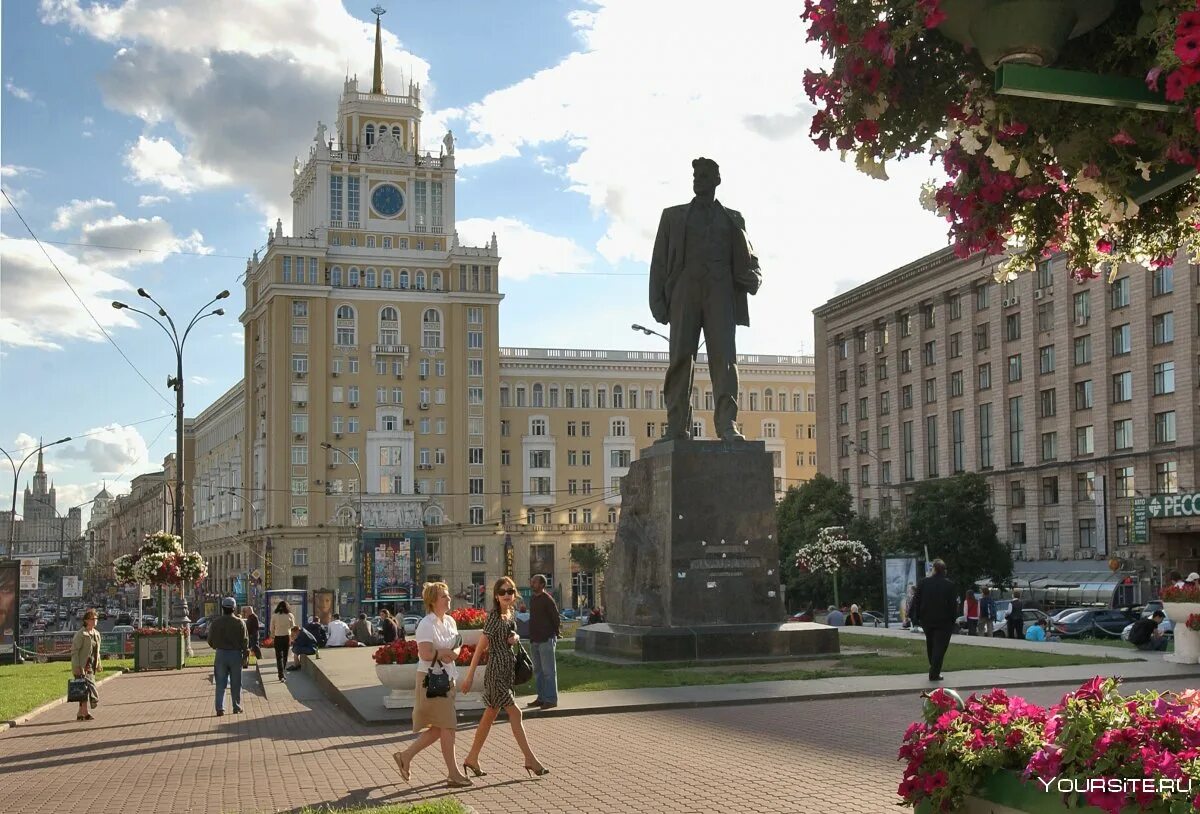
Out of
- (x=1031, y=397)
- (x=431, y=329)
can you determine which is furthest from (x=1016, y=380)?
(x=431, y=329)

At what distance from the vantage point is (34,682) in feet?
88.0

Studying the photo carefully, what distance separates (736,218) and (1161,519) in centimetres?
4505

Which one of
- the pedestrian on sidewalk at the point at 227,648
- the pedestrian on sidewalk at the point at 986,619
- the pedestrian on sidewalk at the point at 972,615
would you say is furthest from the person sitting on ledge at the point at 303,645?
the pedestrian on sidewalk at the point at 986,619

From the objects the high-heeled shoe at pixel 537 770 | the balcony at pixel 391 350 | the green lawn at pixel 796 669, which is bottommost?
the green lawn at pixel 796 669

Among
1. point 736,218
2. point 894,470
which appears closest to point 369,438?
point 894,470

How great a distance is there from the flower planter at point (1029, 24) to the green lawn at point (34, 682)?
17.9 metres

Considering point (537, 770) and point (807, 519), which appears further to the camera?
point (807, 519)

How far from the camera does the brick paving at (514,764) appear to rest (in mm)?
10180

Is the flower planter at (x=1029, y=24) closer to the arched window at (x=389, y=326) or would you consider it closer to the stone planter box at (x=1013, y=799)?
the stone planter box at (x=1013, y=799)

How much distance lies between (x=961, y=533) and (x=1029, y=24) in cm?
6246

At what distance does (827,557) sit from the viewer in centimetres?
4975

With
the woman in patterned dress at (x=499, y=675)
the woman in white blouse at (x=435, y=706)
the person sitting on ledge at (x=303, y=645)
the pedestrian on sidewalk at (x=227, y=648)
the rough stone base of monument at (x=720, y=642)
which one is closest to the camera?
the woman in white blouse at (x=435, y=706)

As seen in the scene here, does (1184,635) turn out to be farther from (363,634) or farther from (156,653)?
(363,634)

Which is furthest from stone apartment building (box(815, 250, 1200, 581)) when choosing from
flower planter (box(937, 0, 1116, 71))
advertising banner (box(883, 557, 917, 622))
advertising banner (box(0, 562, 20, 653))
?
flower planter (box(937, 0, 1116, 71))
